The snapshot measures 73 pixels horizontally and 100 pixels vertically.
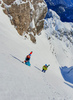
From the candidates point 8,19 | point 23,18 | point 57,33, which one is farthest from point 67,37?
point 8,19

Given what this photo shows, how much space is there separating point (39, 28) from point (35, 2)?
15.3m

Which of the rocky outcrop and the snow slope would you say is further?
the rocky outcrop

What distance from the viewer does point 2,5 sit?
91.4 ft

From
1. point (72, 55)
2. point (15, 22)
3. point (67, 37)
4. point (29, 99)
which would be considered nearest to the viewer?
point (29, 99)

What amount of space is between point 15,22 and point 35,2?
59.1 ft

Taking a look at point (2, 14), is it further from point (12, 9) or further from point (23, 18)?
point (23, 18)

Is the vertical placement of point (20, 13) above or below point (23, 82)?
below

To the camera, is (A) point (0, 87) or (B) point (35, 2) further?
(B) point (35, 2)

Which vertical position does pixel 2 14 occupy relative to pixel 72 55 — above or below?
above

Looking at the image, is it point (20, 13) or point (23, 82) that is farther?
point (20, 13)

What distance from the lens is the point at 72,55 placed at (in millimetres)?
89812

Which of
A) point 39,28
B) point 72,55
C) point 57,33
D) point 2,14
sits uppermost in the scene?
point 2,14

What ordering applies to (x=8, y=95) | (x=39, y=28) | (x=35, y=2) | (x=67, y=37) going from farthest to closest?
(x=67, y=37) → (x=39, y=28) → (x=35, y=2) → (x=8, y=95)

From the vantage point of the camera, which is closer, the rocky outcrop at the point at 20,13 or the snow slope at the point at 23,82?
the snow slope at the point at 23,82
